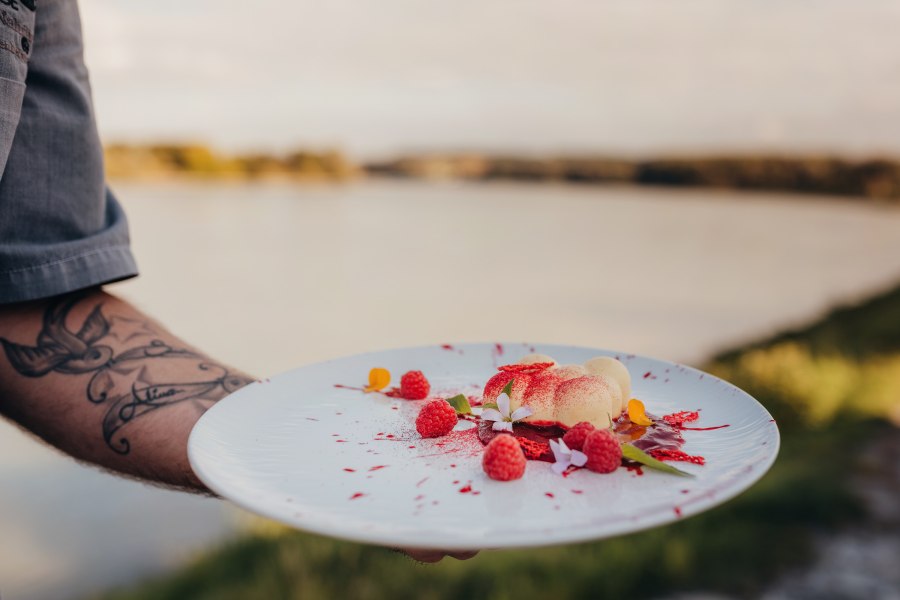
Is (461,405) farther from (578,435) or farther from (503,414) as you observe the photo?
(578,435)

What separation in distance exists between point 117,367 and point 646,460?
140cm

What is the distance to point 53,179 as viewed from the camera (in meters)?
1.87

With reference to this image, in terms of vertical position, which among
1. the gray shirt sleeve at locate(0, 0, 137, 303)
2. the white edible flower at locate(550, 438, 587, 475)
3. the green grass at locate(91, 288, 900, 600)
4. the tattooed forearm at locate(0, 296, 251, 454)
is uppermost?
the gray shirt sleeve at locate(0, 0, 137, 303)

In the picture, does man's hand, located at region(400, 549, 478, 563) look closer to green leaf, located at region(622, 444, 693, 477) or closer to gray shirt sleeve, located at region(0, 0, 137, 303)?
green leaf, located at region(622, 444, 693, 477)

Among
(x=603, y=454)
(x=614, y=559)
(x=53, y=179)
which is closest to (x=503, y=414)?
(x=603, y=454)

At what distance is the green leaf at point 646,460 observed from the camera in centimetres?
139

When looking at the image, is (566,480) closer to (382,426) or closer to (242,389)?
(382,426)

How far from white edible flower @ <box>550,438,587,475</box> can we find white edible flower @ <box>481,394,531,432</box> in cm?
18

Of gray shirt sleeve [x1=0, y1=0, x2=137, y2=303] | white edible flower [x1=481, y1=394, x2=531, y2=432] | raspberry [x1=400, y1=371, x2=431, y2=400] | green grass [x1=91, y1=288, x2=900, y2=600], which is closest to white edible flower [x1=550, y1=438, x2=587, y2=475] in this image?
white edible flower [x1=481, y1=394, x2=531, y2=432]

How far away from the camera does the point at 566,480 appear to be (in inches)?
55.1

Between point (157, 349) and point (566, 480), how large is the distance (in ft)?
4.05

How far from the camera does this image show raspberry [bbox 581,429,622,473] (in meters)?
1.42

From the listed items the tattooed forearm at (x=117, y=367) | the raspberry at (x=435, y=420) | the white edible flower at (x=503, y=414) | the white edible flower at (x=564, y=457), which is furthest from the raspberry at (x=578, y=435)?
the tattooed forearm at (x=117, y=367)

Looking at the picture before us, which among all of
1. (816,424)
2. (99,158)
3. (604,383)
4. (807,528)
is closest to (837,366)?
(816,424)
